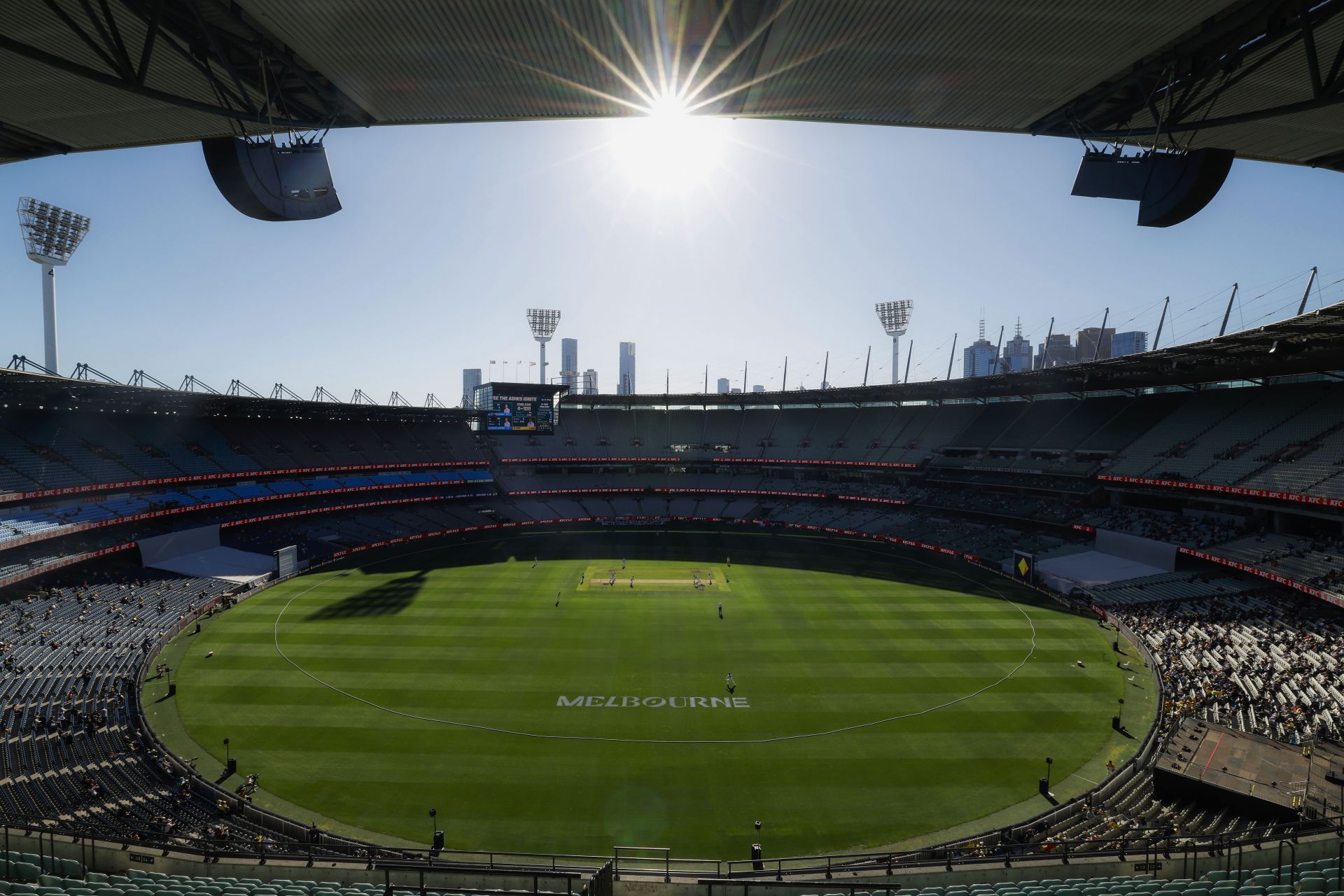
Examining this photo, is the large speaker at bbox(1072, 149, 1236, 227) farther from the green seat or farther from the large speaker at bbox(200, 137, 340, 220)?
the green seat

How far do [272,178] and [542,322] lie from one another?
3622 inches

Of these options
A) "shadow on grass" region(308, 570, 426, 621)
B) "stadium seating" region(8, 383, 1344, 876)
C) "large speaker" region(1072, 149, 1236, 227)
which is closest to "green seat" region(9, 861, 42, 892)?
"stadium seating" region(8, 383, 1344, 876)

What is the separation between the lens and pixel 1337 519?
36.4 meters

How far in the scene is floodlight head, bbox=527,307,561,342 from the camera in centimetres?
10150

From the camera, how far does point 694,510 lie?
267 ft

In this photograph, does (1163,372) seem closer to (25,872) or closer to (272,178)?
(272,178)

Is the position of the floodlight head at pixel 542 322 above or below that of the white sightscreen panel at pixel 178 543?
above

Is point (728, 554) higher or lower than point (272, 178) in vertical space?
lower

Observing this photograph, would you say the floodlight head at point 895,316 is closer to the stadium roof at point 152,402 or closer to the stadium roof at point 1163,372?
the stadium roof at point 1163,372

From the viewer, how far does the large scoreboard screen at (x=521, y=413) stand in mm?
71062

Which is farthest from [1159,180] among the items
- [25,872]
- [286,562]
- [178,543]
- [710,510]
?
[710,510]

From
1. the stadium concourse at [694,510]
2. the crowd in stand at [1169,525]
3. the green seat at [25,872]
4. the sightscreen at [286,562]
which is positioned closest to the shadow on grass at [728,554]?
the stadium concourse at [694,510]

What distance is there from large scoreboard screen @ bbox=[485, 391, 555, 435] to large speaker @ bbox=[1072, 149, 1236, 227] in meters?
63.2

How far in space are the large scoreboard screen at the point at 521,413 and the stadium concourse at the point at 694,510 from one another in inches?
387
